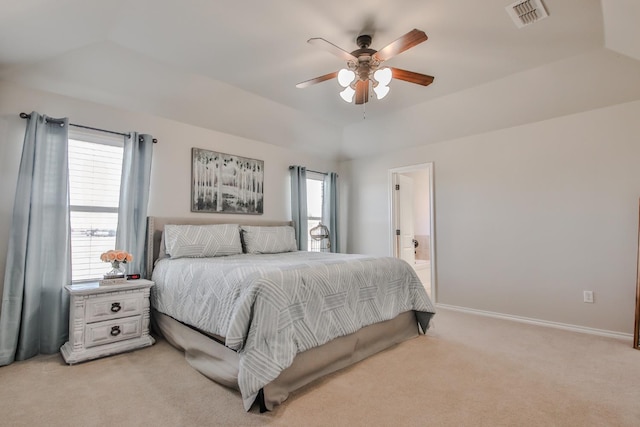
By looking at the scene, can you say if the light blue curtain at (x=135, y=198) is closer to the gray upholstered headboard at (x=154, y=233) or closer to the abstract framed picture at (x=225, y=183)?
the gray upholstered headboard at (x=154, y=233)

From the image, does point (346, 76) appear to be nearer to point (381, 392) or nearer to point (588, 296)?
point (381, 392)

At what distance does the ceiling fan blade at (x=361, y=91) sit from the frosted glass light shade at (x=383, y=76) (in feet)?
0.64

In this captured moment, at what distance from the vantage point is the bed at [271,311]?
6.22 feet

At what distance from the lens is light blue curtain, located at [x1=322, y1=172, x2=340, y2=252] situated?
5.38 m

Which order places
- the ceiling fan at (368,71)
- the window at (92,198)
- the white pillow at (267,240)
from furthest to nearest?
the white pillow at (267,240)
the window at (92,198)
the ceiling fan at (368,71)

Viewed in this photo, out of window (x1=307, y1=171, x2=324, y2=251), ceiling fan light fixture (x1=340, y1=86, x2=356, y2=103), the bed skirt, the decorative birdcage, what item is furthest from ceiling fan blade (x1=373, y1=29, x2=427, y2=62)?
the decorative birdcage

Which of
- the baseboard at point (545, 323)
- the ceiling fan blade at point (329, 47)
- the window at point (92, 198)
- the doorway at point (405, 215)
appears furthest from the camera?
the doorway at point (405, 215)

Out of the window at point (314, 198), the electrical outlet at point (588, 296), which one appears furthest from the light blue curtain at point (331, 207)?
the electrical outlet at point (588, 296)

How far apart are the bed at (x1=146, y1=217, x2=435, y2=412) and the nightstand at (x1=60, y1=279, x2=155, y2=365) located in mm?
182

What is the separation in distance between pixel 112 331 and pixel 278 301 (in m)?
1.70

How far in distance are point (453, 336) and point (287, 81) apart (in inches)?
124

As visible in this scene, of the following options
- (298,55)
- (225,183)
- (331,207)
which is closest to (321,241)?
(331,207)

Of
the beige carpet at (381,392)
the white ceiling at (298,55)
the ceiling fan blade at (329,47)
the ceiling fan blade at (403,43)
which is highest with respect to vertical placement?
the white ceiling at (298,55)

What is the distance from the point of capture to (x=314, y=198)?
5391 mm
